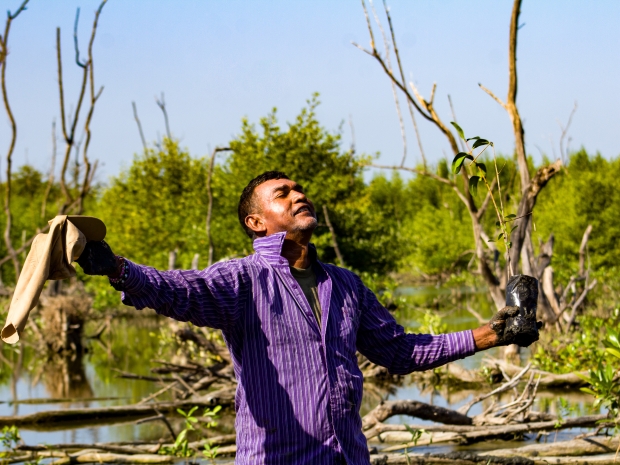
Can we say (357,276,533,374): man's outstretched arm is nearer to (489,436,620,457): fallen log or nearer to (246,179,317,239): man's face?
(246,179,317,239): man's face

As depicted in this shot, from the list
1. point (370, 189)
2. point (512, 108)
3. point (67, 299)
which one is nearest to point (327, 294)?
point (512, 108)

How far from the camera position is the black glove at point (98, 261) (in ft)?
9.41

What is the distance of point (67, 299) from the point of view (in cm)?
1658

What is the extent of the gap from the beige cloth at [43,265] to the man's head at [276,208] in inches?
34.9

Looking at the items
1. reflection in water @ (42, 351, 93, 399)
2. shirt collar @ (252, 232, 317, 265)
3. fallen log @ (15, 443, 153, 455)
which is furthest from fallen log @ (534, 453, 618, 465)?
reflection in water @ (42, 351, 93, 399)

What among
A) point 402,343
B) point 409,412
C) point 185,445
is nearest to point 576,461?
point 409,412

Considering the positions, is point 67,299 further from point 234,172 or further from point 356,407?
point 356,407

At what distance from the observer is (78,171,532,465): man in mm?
3127

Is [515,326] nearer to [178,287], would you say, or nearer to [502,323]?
[502,323]

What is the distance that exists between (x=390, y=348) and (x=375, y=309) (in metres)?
0.17

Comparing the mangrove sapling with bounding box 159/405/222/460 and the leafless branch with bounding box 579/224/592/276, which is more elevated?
the leafless branch with bounding box 579/224/592/276

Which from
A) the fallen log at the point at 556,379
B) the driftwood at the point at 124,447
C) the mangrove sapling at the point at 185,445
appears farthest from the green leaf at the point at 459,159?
the fallen log at the point at 556,379

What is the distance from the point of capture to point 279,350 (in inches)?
128

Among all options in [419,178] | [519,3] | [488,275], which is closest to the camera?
[519,3]
